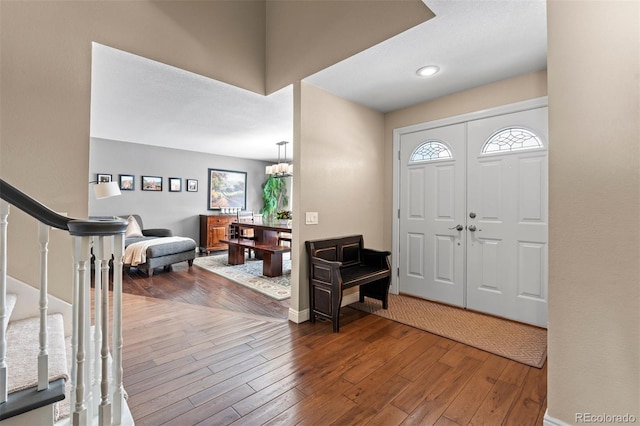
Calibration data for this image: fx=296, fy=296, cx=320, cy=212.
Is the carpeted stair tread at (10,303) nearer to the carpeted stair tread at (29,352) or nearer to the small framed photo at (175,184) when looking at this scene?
the carpeted stair tread at (29,352)

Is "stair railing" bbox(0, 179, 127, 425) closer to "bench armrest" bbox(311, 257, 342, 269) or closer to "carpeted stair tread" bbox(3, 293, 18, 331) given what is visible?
"carpeted stair tread" bbox(3, 293, 18, 331)

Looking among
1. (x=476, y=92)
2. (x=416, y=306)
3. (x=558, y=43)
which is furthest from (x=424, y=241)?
(x=558, y=43)

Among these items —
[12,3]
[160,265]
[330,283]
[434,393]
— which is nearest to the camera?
[434,393]

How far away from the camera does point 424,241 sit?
3.65 metres

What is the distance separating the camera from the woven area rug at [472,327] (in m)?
2.41

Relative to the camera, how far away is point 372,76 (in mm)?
2924

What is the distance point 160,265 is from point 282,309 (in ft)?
8.46

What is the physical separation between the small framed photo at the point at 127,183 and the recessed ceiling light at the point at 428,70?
19.2 ft

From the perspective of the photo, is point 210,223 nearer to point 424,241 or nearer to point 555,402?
point 424,241

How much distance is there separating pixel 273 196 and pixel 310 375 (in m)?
6.42

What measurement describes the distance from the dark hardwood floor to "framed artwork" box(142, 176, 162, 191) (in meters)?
3.91

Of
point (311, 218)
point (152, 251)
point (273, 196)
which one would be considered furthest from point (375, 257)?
point (273, 196)

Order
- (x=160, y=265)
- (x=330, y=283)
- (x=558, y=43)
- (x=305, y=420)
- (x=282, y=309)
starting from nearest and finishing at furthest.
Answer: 1. (x=558, y=43)
2. (x=305, y=420)
3. (x=330, y=283)
4. (x=282, y=309)
5. (x=160, y=265)

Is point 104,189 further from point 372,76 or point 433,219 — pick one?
point 433,219
